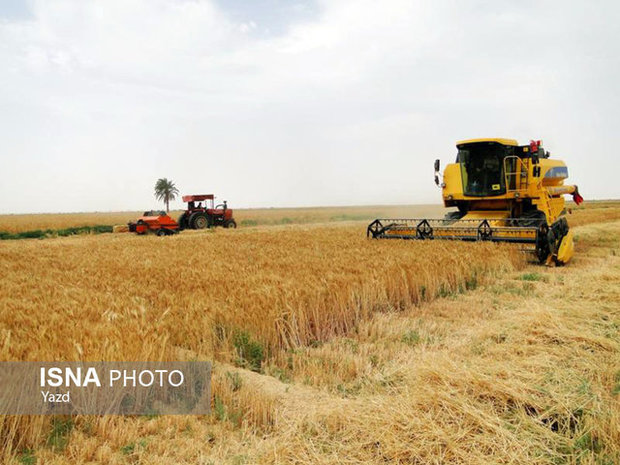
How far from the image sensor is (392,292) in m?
6.58

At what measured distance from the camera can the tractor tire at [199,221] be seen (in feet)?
83.7

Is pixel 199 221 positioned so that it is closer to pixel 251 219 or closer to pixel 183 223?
pixel 183 223

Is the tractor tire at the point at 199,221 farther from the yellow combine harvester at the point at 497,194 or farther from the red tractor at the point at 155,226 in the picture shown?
the yellow combine harvester at the point at 497,194

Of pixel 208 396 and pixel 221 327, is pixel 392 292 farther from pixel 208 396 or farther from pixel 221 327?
pixel 208 396

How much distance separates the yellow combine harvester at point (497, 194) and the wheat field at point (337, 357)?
4.15m

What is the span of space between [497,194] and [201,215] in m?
17.9

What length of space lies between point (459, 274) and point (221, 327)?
5041 mm

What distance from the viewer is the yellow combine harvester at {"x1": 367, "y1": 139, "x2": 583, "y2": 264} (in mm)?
11547

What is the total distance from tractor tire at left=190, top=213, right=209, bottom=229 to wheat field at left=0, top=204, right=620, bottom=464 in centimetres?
1789

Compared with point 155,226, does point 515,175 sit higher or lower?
higher

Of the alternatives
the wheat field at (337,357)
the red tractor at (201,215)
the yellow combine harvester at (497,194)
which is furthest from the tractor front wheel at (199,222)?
the wheat field at (337,357)

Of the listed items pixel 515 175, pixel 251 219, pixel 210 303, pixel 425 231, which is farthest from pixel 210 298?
pixel 251 219

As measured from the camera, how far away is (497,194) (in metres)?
12.6

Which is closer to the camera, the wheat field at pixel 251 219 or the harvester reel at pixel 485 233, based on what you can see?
the harvester reel at pixel 485 233
